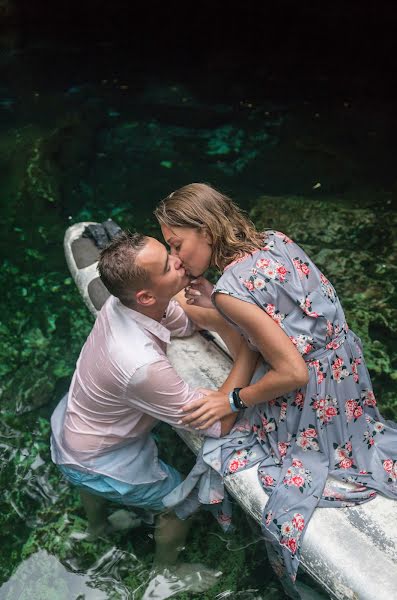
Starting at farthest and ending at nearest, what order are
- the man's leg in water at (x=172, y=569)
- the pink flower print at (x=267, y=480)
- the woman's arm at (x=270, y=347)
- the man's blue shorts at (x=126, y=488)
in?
the man's leg in water at (x=172, y=569), the man's blue shorts at (x=126, y=488), the pink flower print at (x=267, y=480), the woman's arm at (x=270, y=347)

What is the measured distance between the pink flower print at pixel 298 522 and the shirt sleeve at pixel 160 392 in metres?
0.52

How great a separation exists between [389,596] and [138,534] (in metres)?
1.41

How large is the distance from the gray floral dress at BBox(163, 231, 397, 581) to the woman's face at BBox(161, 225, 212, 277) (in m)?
0.17

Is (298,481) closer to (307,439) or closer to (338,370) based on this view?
(307,439)

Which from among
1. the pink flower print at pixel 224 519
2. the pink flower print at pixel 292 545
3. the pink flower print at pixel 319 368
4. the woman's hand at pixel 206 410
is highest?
the pink flower print at pixel 319 368

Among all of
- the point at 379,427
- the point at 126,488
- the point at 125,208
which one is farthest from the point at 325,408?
the point at 125,208

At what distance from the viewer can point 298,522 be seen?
252cm

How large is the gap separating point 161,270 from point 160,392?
1.55 feet

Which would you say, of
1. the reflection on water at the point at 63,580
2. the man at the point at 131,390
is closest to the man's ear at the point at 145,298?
the man at the point at 131,390

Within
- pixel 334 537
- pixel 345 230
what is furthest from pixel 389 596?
pixel 345 230

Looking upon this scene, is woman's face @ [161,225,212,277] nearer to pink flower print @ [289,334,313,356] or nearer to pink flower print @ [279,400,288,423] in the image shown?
pink flower print @ [289,334,313,356]

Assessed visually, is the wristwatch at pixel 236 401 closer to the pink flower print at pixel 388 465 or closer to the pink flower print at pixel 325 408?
the pink flower print at pixel 325 408

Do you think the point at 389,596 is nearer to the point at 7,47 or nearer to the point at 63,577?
the point at 63,577

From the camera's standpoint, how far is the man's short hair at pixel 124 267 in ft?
8.20
